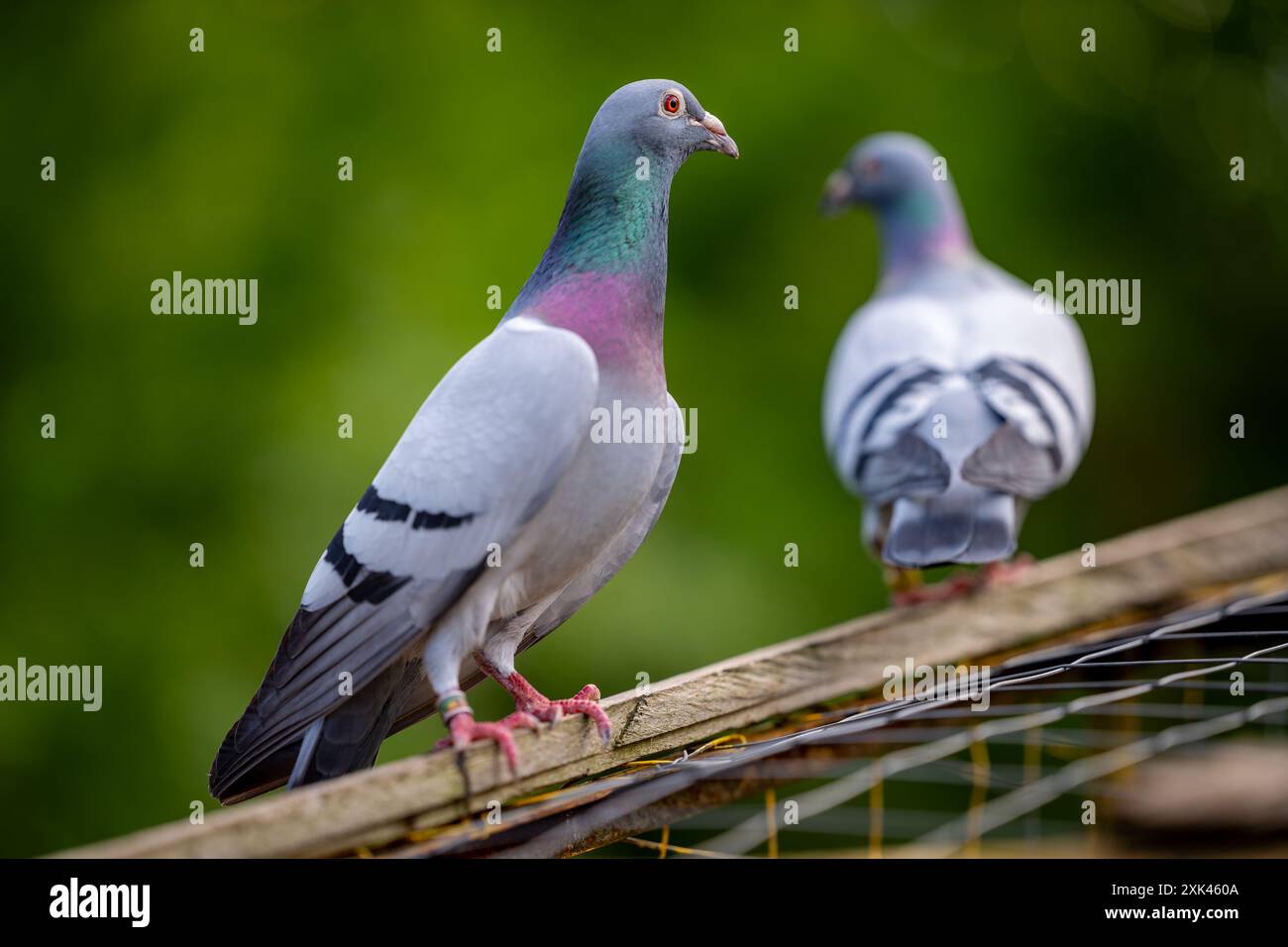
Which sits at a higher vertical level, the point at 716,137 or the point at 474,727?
the point at 716,137

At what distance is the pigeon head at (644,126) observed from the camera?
7.87ft

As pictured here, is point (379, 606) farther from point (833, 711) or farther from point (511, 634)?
point (833, 711)

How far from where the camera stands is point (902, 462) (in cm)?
446

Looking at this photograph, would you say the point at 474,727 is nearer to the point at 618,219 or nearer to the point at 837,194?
the point at 618,219

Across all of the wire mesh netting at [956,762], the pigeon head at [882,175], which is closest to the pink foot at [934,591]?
the wire mesh netting at [956,762]

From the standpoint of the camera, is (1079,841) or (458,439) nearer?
(458,439)

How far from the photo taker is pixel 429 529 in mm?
2268

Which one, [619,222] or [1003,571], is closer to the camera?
[619,222]

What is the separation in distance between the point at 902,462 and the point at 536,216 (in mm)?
2260

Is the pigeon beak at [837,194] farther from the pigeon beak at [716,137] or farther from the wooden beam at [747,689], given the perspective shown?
the pigeon beak at [716,137]

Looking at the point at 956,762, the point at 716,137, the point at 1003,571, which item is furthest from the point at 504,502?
the point at 1003,571

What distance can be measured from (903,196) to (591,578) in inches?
170

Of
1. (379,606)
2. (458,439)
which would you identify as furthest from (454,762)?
(458,439)

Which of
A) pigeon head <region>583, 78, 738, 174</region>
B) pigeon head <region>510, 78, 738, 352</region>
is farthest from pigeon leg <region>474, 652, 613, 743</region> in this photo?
pigeon head <region>583, 78, 738, 174</region>
